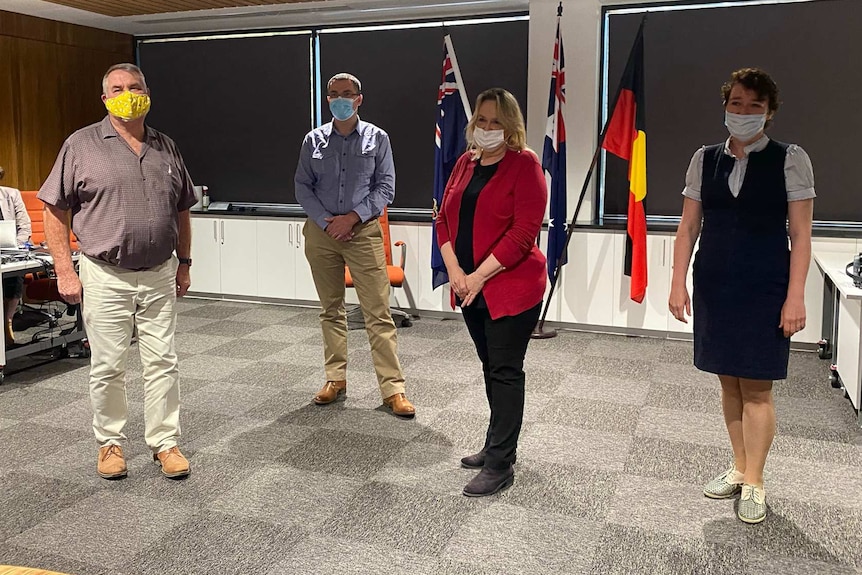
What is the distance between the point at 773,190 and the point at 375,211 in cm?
192

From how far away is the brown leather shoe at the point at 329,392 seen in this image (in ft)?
13.7

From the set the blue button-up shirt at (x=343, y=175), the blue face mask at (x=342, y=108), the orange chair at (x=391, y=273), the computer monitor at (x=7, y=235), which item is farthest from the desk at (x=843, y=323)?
the computer monitor at (x=7, y=235)

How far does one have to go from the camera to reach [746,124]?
264cm

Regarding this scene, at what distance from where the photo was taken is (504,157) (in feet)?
9.59

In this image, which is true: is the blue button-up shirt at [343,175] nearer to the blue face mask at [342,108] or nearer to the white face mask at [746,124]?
the blue face mask at [342,108]

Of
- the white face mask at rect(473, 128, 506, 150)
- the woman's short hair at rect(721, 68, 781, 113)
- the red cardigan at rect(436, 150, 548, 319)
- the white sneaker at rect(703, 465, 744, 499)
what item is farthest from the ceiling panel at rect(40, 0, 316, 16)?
the white sneaker at rect(703, 465, 744, 499)

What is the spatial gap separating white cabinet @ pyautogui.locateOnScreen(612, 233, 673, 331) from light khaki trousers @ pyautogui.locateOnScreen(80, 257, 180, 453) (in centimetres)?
367

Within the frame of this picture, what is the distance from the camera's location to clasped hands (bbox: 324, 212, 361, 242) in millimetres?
3859

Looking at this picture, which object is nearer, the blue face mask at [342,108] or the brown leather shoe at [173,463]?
the brown leather shoe at [173,463]

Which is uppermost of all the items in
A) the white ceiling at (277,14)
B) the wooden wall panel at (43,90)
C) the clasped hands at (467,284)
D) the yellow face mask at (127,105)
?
the white ceiling at (277,14)

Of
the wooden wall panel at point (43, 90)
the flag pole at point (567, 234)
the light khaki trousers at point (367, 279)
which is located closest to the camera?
the light khaki trousers at point (367, 279)

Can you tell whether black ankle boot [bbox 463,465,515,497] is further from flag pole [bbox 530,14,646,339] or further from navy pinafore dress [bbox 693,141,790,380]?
flag pole [bbox 530,14,646,339]

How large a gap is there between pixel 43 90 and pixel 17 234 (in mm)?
2300

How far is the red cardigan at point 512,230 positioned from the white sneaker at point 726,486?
980 mm
